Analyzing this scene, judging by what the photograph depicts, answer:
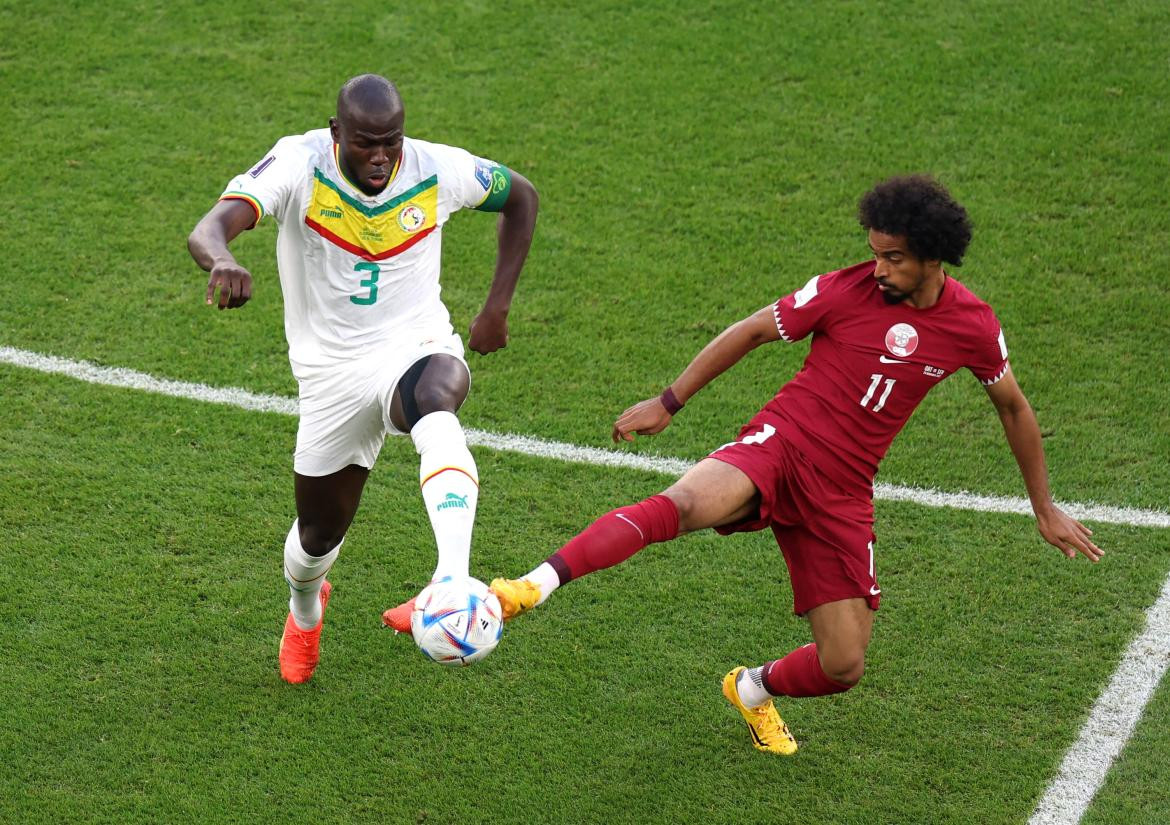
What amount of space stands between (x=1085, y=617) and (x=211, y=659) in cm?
354

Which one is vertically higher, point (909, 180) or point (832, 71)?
point (909, 180)

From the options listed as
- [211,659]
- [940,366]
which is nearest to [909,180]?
[940,366]

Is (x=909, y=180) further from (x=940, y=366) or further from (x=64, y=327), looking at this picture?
(x=64, y=327)

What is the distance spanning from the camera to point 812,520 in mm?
4777

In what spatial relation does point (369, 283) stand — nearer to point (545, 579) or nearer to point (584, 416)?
point (545, 579)

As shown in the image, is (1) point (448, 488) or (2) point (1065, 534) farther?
(2) point (1065, 534)

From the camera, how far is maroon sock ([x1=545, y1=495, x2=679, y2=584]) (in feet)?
14.1

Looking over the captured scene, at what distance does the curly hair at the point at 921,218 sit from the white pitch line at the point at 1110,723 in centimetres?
192

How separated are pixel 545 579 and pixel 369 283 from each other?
1295 mm

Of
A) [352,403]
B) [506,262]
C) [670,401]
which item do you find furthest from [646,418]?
[352,403]

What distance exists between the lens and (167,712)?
525cm

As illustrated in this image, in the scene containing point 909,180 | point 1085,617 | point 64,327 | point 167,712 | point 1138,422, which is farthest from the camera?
point 64,327

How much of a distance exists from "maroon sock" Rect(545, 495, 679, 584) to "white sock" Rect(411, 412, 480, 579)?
35 centimetres

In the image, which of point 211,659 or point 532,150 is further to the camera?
point 532,150
